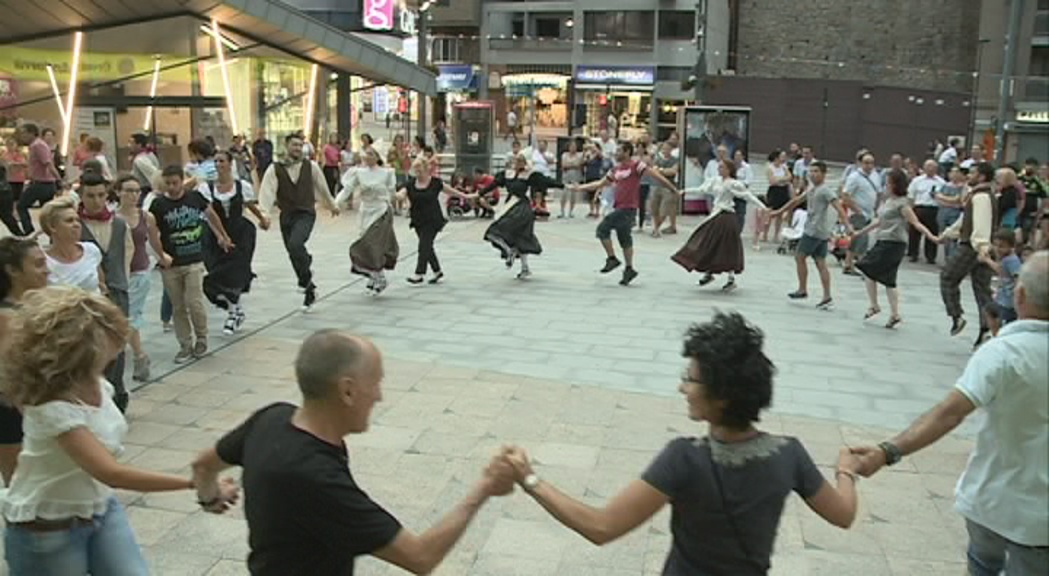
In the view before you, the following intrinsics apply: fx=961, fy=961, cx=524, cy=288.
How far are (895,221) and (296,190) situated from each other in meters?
6.16

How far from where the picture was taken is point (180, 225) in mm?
7758

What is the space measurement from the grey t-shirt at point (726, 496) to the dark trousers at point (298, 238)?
25.8 ft

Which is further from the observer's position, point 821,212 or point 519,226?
point 519,226

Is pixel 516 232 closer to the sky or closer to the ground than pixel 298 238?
closer to the ground

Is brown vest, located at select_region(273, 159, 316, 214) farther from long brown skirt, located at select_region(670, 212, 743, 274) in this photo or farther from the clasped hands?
the clasped hands

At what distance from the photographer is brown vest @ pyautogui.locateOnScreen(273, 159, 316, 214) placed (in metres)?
9.92

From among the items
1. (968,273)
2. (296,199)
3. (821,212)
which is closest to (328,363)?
(296,199)

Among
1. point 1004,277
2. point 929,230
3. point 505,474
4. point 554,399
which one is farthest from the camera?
point 929,230

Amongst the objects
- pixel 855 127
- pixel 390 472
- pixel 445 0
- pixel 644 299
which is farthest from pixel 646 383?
pixel 445 0

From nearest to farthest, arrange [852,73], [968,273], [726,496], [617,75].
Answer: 1. [726,496]
2. [968,273]
3. [852,73]
4. [617,75]

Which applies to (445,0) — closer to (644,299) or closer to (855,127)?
(855,127)

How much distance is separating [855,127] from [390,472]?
29.9 m

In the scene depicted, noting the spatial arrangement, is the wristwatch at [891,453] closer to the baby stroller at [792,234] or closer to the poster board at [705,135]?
the baby stroller at [792,234]

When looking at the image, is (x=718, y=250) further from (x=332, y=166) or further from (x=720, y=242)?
(x=332, y=166)
